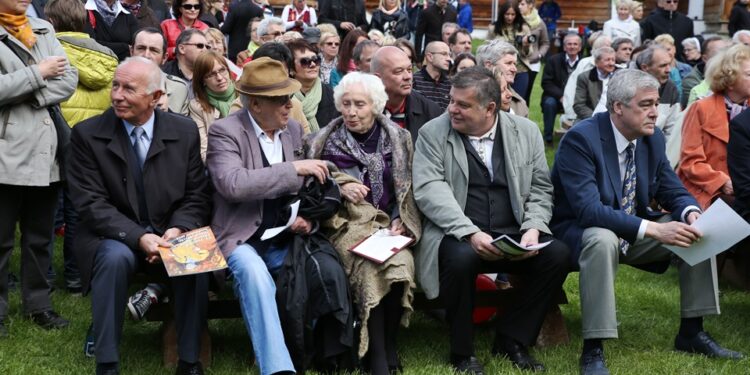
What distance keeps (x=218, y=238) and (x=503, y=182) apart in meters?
1.67

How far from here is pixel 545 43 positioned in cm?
1450

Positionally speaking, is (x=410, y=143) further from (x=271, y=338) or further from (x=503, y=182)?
(x=271, y=338)

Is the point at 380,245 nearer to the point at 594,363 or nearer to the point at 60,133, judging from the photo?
the point at 594,363

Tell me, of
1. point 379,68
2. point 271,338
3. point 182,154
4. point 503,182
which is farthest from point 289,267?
point 379,68

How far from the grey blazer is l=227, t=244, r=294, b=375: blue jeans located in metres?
0.17

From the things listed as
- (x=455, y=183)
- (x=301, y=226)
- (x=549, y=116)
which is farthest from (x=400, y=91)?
(x=549, y=116)

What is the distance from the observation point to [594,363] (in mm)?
5301

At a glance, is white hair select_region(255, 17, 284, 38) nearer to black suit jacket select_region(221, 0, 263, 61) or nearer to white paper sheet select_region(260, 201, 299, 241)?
black suit jacket select_region(221, 0, 263, 61)

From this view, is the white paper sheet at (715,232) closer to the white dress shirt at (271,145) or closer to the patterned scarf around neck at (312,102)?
the white dress shirt at (271,145)

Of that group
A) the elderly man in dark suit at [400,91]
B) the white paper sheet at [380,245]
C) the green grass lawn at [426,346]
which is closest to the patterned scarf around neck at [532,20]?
the elderly man in dark suit at [400,91]

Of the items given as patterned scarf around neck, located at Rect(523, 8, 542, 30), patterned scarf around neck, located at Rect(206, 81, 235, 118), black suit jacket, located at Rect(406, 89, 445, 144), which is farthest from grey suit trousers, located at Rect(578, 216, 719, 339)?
patterned scarf around neck, located at Rect(523, 8, 542, 30)

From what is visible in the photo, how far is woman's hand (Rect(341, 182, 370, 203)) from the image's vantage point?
554 centimetres

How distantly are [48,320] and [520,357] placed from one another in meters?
2.83

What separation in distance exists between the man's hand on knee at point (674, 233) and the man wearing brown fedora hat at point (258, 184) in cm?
186
